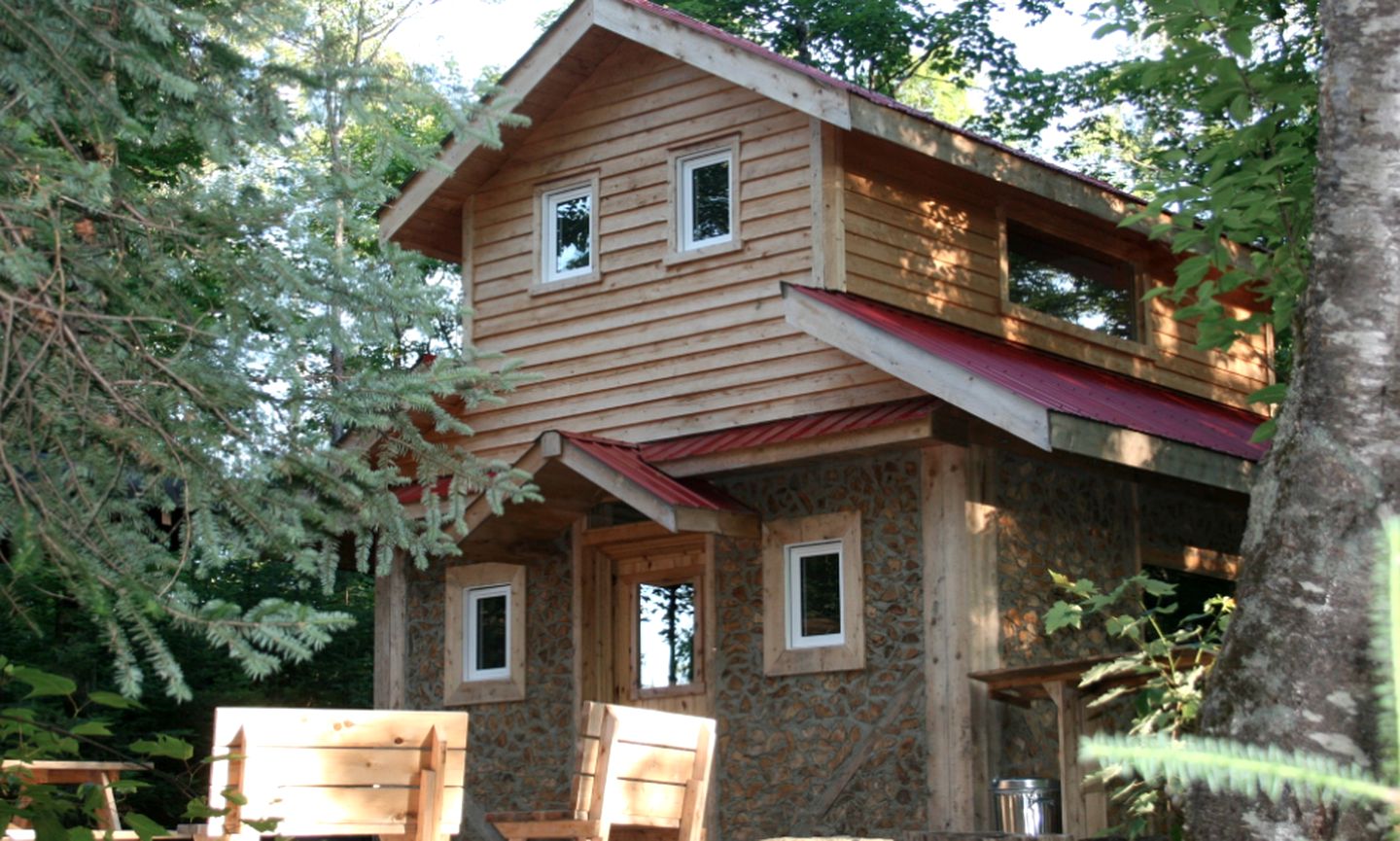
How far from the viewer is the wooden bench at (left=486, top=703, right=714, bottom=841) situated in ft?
19.7

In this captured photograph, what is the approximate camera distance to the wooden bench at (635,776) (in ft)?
19.7

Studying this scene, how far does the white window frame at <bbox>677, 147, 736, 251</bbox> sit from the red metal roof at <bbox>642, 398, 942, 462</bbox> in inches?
59.4

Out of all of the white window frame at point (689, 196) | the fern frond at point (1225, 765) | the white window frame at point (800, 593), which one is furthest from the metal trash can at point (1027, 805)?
the fern frond at point (1225, 765)

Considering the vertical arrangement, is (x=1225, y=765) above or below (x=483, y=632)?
below

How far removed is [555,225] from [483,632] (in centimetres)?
330

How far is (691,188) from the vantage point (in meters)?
12.5

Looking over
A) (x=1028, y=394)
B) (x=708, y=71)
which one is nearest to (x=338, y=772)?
(x=1028, y=394)

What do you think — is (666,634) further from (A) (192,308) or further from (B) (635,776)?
(A) (192,308)

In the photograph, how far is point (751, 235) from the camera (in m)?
11.9

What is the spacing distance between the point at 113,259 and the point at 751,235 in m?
6.96

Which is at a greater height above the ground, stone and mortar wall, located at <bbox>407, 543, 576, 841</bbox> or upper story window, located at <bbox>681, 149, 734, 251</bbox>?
upper story window, located at <bbox>681, 149, 734, 251</bbox>

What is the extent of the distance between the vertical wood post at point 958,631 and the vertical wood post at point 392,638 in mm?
4808

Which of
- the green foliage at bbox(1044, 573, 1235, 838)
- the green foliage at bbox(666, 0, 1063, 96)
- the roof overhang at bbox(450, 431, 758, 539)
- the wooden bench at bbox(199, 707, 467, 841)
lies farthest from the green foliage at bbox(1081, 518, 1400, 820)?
the green foliage at bbox(666, 0, 1063, 96)

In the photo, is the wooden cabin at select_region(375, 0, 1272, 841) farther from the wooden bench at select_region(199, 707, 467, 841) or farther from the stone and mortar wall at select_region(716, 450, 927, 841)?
the wooden bench at select_region(199, 707, 467, 841)
